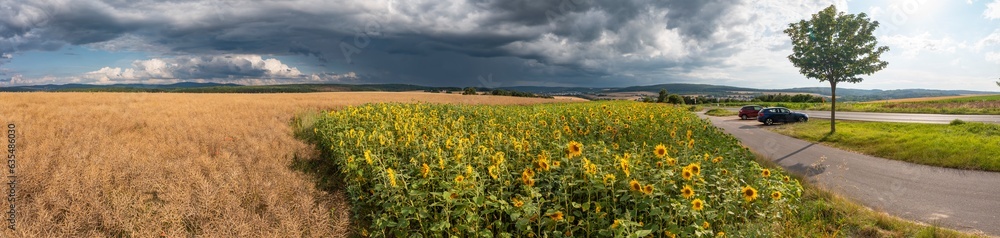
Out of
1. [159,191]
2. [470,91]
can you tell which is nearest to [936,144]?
[159,191]

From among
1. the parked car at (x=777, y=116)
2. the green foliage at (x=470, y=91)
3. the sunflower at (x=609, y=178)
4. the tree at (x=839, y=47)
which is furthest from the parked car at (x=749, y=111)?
the green foliage at (x=470, y=91)

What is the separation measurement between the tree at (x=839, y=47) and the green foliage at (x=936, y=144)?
2.88 metres

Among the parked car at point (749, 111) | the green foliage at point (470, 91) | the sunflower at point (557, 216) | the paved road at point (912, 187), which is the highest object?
the green foliage at point (470, 91)

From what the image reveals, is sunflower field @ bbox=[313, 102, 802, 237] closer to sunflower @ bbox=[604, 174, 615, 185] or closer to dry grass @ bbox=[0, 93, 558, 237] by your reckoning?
sunflower @ bbox=[604, 174, 615, 185]

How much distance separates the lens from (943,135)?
1619 centimetres

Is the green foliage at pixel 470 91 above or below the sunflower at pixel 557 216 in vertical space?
above

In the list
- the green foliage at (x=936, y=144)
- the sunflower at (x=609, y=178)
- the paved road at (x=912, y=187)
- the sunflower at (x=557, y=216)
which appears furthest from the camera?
the green foliage at (x=936, y=144)

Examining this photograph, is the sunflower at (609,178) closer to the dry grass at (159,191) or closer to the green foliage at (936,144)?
the dry grass at (159,191)

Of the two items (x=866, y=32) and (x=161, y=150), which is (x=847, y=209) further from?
(x=866, y=32)

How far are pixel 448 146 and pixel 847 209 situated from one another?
6.43m

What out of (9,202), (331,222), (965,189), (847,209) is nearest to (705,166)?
(847,209)

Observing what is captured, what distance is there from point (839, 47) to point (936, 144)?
25.6 ft

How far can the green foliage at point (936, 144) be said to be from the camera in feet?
40.7

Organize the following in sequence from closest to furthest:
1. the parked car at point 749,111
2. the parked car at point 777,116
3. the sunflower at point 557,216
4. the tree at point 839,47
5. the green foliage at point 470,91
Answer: the sunflower at point 557,216 < the tree at point 839,47 < the parked car at point 777,116 < the parked car at point 749,111 < the green foliage at point 470,91
